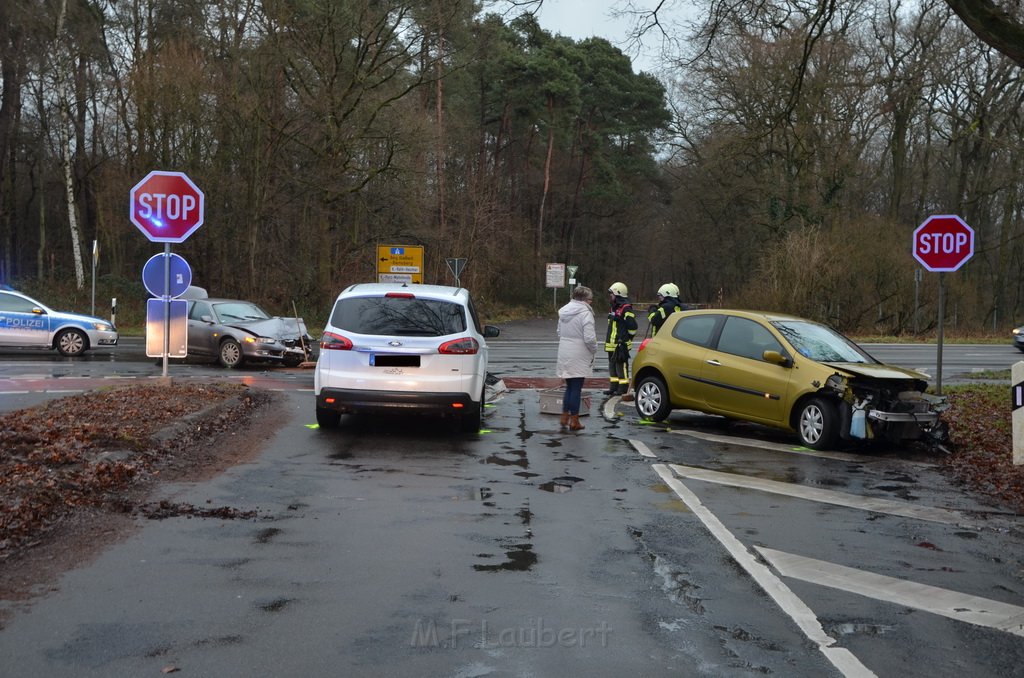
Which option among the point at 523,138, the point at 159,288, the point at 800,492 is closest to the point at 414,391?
the point at 800,492

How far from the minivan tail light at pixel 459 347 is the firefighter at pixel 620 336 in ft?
14.3

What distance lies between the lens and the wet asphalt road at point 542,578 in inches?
173

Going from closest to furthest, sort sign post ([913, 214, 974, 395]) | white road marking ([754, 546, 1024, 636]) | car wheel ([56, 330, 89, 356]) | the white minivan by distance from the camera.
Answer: white road marking ([754, 546, 1024, 636]), the white minivan, sign post ([913, 214, 974, 395]), car wheel ([56, 330, 89, 356])

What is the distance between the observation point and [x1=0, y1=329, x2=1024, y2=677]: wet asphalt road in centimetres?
439

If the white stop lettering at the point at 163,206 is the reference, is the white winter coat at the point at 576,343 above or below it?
below

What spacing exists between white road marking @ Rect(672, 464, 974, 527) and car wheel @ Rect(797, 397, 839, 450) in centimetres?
205

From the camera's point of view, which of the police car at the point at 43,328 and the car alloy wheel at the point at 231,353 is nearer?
the car alloy wheel at the point at 231,353

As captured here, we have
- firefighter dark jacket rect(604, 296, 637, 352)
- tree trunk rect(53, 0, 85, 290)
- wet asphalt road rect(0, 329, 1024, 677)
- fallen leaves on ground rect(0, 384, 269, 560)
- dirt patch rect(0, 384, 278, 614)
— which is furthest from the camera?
tree trunk rect(53, 0, 85, 290)

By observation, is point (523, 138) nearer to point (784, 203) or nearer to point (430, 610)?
point (784, 203)

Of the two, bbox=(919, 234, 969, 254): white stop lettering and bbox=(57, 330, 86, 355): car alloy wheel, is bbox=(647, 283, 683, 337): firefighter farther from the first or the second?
bbox=(57, 330, 86, 355): car alloy wheel

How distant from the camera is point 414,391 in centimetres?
1076

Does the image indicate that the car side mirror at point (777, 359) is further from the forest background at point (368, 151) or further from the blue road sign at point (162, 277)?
the forest background at point (368, 151)

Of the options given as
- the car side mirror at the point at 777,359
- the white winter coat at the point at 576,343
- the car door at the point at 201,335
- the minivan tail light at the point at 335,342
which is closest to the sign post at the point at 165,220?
the minivan tail light at the point at 335,342

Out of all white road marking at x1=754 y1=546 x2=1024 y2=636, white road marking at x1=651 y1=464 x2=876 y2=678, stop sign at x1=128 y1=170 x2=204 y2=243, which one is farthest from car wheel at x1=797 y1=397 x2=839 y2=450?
stop sign at x1=128 y1=170 x2=204 y2=243
